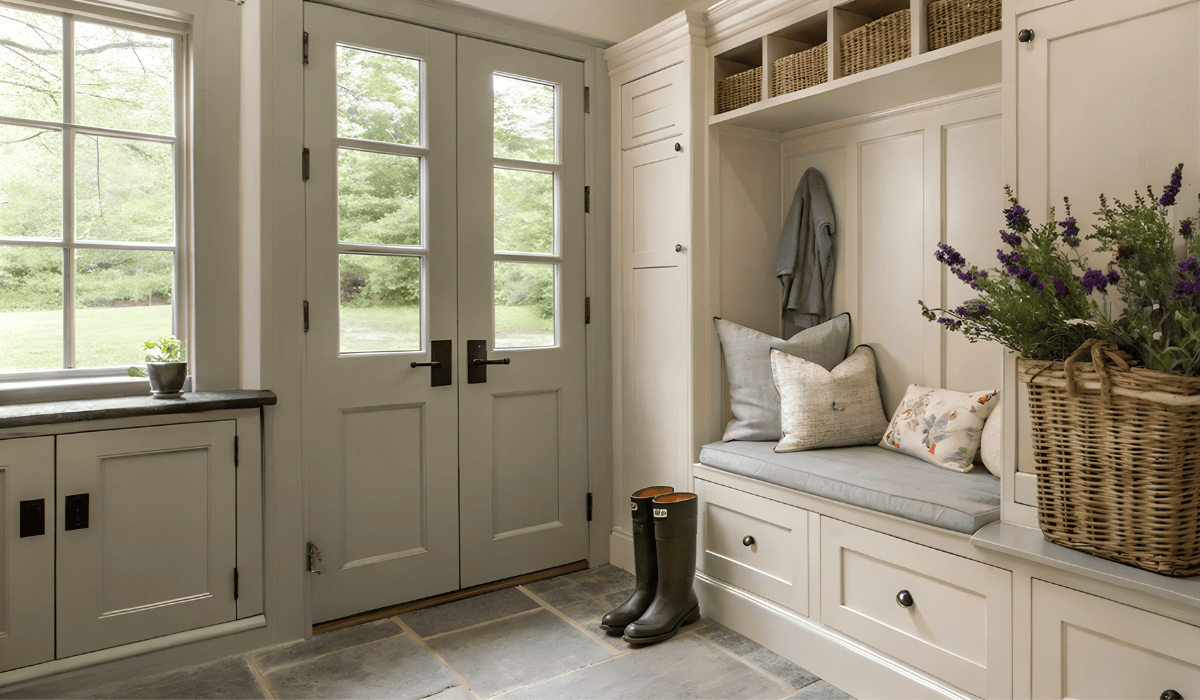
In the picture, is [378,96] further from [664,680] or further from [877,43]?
[664,680]

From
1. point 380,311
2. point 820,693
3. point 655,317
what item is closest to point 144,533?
point 380,311

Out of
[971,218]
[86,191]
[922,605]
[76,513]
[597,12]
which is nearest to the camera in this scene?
[922,605]

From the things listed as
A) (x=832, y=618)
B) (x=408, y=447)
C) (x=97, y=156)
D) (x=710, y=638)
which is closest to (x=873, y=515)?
(x=832, y=618)

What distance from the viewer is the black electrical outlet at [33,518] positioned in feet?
7.22

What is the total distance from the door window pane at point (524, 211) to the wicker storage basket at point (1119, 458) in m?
2.02

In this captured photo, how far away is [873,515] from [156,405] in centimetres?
225

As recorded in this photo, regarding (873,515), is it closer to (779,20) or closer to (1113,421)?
(1113,421)

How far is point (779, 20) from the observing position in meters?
2.70

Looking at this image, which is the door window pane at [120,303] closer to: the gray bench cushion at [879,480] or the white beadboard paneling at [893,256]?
the gray bench cushion at [879,480]

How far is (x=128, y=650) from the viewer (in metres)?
2.36

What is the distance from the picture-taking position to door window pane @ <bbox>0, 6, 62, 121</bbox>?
2361 millimetres

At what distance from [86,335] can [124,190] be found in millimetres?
508

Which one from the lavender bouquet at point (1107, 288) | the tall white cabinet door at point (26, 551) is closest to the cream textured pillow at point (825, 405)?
the lavender bouquet at point (1107, 288)

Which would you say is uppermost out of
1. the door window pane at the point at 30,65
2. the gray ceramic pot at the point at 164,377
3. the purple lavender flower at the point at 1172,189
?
the door window pane at the point at 30,65
